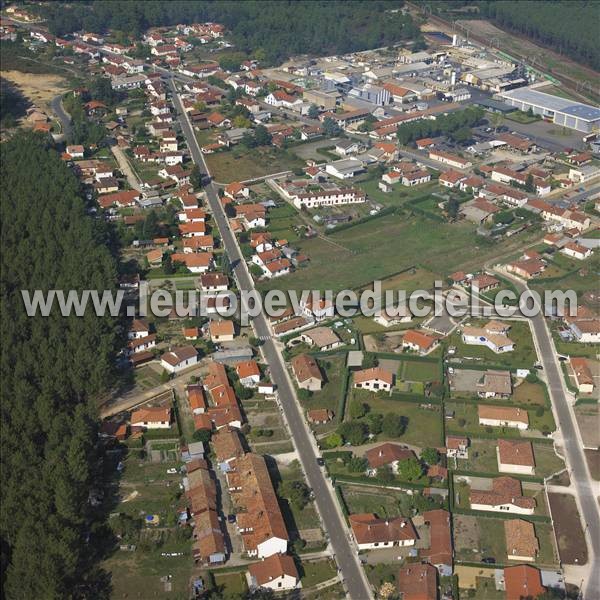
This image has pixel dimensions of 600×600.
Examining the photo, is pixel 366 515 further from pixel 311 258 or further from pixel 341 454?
pixel 311 258

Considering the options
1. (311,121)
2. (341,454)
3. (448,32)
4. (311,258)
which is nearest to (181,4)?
(448,32)

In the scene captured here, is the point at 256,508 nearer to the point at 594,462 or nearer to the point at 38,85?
the point at 594,462

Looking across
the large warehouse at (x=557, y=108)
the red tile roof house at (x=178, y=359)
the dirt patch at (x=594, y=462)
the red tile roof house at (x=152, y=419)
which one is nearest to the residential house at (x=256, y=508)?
the red tile roof house at (x=152, y=419)

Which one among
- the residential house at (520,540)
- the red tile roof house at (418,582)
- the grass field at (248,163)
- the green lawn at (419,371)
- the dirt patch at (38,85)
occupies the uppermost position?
the red tile roof house at (418,582)

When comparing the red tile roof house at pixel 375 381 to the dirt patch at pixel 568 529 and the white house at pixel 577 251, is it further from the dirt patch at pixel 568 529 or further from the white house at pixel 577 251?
the white house at pixel 577 251

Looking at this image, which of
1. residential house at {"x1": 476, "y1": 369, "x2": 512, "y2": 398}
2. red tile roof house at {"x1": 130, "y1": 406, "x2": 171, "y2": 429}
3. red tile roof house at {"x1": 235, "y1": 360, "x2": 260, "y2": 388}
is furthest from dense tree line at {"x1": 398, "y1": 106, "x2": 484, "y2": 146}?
red tile roof house at {"x1": 130, "y1": 406, "x2": 171, "y2": 429}
